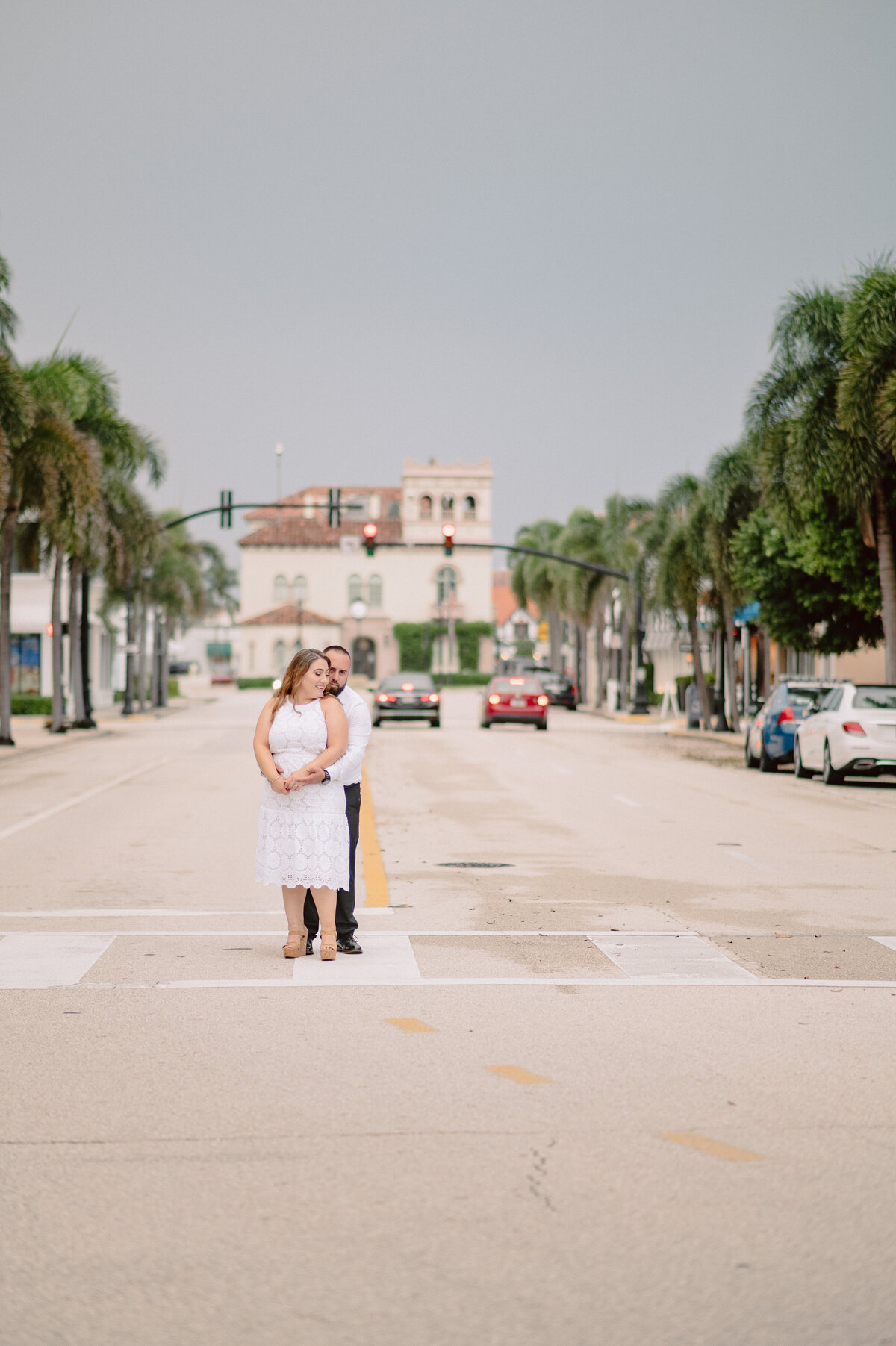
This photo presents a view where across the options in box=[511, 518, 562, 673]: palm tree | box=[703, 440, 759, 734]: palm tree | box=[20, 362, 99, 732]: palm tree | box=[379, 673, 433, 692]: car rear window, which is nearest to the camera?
box=[20, 362, 99, 732]: palm tree

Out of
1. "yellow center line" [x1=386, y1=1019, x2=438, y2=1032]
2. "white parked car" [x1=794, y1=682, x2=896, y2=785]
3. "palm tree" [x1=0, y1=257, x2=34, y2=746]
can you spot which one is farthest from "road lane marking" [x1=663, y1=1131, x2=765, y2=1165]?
"palm tree" [x1=0, y1=257, x2=34, y2=746]

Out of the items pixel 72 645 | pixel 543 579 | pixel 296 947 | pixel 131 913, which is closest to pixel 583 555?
pixel 543 579

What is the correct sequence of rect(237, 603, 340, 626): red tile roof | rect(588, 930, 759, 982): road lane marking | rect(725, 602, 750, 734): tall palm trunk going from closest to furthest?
rect(588, 930, 759, 982): road lane marking
rect(725, 602, 750, 734): tall palm trunk
rect(237, 603, 340, 626): red tile roof

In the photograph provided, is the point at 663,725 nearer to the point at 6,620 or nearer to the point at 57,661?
the point at 57,661

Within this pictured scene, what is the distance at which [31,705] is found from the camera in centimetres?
5834

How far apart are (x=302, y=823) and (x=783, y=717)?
20417 mm

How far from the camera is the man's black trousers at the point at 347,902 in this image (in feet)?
30.9

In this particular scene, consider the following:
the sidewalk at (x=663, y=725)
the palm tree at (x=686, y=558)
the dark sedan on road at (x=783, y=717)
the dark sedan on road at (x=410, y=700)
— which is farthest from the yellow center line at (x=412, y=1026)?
the dark sedan on road at (x=410, y=700)

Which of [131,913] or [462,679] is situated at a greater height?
[462,679]

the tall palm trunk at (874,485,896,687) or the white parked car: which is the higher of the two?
the tall palm trunk at (874,485,896,687)

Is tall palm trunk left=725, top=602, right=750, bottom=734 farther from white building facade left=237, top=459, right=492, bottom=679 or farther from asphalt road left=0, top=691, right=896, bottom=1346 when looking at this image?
white building facade left=237, top=459, right=492, bottom=679

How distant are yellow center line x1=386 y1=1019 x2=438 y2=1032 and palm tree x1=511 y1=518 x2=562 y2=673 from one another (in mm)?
65821

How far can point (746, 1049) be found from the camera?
23.1 ft

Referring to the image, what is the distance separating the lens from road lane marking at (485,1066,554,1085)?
254 inches
